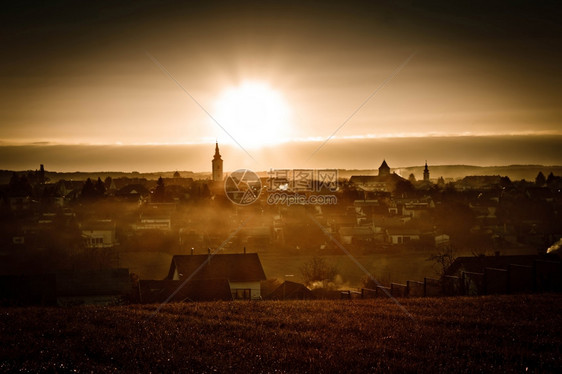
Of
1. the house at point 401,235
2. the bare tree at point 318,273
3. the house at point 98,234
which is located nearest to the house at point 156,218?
the house at point 98,234

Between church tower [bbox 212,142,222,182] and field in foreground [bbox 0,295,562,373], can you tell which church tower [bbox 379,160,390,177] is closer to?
church tower [bbox 212,142,222,182]

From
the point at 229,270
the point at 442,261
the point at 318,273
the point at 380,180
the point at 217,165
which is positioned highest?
the point at 217,165

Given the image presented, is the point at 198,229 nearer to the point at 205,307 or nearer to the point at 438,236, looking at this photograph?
the point at 438,236

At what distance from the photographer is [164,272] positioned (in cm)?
4716

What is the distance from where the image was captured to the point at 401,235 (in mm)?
70500

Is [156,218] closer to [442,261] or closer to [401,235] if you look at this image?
[401,235]

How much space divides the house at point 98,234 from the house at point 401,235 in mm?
37122

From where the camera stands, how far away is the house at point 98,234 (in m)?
63.7

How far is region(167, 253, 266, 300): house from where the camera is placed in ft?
121

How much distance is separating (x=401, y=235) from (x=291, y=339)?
207ft

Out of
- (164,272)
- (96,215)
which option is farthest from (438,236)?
(96,215)

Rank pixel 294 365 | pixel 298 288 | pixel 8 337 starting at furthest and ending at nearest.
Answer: pixel 298 288
pixel 8 337
pixel 294 365

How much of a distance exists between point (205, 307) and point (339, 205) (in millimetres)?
83790

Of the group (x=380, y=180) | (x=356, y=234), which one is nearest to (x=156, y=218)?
(x=356, y=234)
